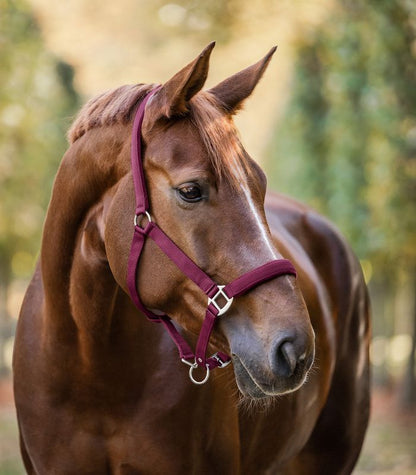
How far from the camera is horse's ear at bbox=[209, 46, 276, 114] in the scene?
2.58 meters

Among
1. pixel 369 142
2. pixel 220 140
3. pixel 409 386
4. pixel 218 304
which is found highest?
pixel 369 142

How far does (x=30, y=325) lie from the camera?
3.00 m

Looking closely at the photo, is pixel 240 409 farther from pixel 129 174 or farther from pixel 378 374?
pixel 378 374

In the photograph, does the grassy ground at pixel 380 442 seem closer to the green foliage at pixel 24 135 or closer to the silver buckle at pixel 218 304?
the green foliage at pixel 24 135

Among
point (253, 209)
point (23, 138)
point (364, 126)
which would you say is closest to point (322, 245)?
point (253, 209)

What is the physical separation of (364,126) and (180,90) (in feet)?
39.8

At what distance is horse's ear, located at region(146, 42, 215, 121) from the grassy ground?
20.0ft

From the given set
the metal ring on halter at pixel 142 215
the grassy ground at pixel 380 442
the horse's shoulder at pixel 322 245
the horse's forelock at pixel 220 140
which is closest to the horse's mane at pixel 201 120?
the horse's forelock at pixel 220 140

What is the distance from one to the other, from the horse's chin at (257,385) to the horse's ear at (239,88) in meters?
0.99

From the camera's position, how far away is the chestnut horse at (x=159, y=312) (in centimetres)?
220

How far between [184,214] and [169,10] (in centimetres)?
1458

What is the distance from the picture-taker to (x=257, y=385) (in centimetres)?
217

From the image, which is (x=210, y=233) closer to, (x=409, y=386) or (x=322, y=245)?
(x=322, y=245)

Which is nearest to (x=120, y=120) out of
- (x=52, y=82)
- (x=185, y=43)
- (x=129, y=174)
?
(x=129, y=174)
